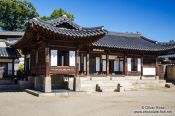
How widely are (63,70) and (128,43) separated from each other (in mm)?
12330

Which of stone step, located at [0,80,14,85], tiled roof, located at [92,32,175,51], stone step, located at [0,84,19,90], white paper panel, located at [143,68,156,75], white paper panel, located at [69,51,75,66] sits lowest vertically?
stone step, located at [0,84,19,90]

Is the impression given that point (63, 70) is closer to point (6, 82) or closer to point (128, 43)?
point (6, 82)

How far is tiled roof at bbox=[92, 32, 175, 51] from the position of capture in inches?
1048

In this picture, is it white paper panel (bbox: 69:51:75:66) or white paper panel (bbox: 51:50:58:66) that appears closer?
white paper panel (bbox: 51:50:58:66)

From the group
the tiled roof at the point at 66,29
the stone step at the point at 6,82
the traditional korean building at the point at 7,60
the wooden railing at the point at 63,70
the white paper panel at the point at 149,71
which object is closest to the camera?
the tiled roof at the point at 66,29

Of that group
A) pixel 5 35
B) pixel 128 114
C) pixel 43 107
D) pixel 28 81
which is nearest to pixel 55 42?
pixel 28 81

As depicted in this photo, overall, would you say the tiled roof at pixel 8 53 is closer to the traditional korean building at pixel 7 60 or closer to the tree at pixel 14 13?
the traditional korean building at pixel 7 60

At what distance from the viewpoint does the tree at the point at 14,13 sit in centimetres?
5078

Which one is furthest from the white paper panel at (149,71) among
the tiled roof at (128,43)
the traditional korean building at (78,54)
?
the tiled roof at (128,43)

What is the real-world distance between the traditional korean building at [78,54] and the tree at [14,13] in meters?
26.9

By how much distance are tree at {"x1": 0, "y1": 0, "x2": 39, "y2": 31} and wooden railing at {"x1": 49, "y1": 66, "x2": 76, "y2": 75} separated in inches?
1357

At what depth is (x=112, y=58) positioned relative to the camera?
92.8 feet

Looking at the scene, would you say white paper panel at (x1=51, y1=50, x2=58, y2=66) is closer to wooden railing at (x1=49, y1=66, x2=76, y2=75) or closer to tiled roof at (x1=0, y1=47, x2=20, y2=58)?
wooden railing at (x1=49, y1=66, x2=76, y2=75)

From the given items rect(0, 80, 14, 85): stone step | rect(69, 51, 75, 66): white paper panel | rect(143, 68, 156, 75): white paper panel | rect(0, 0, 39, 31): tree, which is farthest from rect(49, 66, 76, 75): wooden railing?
rect(0, 0, 39, 31): tree
